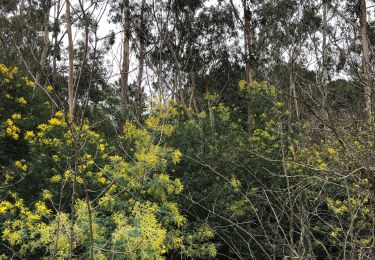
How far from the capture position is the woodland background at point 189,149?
3477 millimetres

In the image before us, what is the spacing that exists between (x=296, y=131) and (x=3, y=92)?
19.7 feet

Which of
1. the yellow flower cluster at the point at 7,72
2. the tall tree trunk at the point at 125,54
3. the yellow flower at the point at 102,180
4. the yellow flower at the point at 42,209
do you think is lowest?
the yellow flower at the point at 42,209

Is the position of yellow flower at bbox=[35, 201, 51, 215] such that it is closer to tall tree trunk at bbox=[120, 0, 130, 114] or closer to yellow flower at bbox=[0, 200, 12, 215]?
yellow flower at bbox=[0, 200, 12, 215]

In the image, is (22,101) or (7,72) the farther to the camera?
(7,72)

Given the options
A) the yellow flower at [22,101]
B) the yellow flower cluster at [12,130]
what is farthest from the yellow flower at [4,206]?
the yellow flower at [22,101]

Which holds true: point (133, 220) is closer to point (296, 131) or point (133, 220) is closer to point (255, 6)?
point (296, 131)

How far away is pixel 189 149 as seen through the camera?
26.5ft

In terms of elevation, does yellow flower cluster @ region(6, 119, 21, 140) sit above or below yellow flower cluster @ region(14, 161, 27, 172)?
above

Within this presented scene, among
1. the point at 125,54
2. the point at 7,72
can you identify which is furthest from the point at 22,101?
the point at 125,54

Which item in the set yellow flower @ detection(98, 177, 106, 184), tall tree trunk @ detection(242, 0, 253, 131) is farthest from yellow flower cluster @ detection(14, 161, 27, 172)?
tall tree trunk @ detection(242, 0, 253, 131)

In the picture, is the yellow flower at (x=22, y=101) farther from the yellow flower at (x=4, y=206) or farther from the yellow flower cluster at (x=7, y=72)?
the yellow flower at (x=4, y=206)

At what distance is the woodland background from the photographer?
348cm

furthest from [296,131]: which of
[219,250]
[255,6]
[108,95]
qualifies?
[255,6]

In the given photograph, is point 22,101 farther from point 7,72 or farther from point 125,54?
point 125,54
